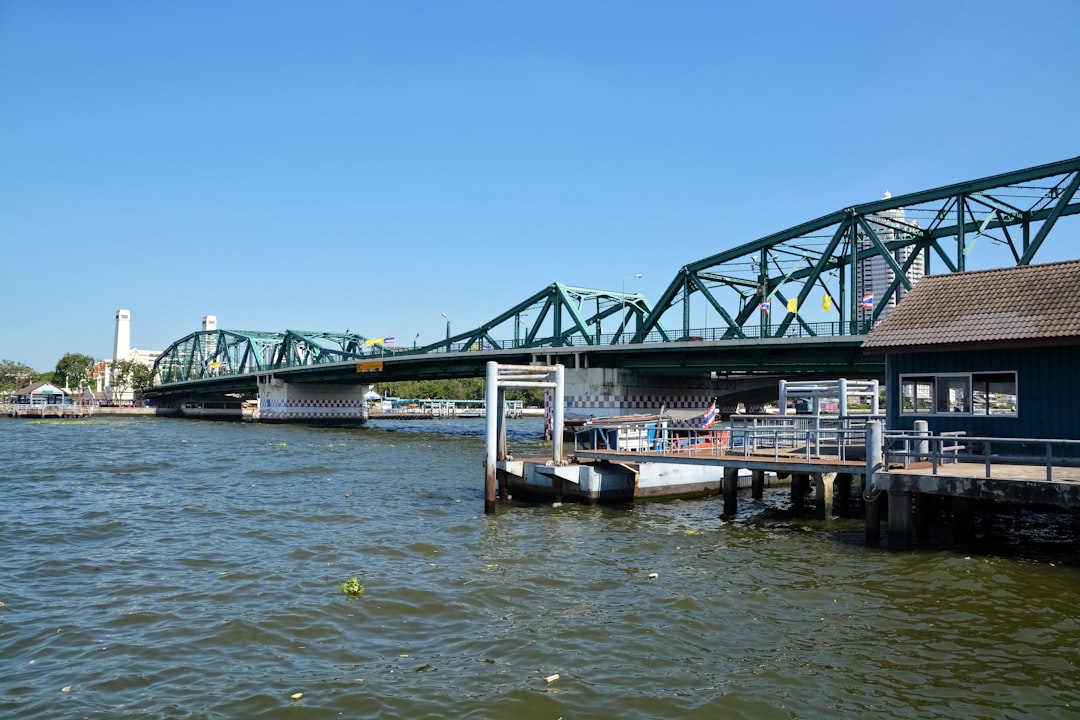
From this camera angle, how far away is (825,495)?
23703 mm

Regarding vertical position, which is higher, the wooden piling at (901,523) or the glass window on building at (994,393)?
the glass window on building at (994,393)

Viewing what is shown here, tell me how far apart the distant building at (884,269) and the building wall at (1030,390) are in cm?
2446

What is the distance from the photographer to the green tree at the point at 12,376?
156375mm

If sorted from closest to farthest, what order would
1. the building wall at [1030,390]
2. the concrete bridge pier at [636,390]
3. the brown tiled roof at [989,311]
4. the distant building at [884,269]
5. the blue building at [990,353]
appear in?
1. the building wall at [1030,390]
2. the blue building at [990,353]
3. the brown tiled roof at [989,311]
4. the distant building at [884,269]
5. the concrete bridge pier at [636,390]

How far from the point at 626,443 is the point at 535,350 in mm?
43194

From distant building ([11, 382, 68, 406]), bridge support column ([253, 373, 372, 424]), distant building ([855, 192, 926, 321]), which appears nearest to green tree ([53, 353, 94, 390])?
distant building ([11, 382, 68, 406])

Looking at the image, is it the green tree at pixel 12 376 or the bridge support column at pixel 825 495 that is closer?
the bridge support column at pixel 825 495

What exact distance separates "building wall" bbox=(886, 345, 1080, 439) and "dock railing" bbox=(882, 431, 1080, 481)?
35 cm

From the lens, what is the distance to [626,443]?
3061cm

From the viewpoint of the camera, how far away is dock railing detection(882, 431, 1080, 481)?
60.8 feet

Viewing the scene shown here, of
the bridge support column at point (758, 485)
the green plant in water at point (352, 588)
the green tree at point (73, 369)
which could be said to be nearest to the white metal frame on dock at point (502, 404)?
the bridge support column at point (758, 485)

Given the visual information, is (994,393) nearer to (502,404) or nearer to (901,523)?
(901,523)

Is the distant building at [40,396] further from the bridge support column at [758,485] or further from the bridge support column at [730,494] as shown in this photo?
the bridge support column at [730,494]

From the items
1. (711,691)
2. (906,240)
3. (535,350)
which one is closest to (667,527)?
(711,691)
